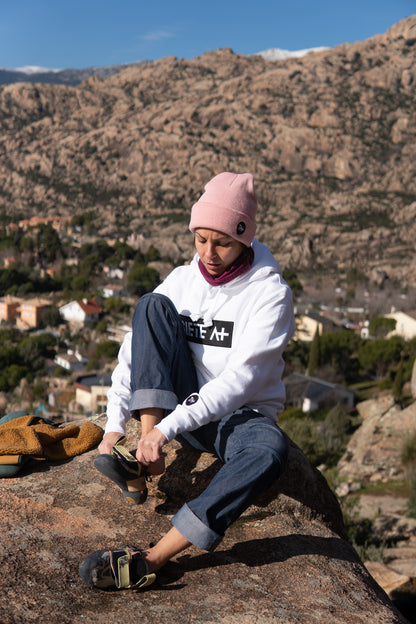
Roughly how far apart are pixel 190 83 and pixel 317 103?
1478 inches

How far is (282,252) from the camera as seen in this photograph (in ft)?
239

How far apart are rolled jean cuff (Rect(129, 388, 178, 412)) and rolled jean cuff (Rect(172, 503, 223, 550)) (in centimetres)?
49

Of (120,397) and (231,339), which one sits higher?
(231,339)

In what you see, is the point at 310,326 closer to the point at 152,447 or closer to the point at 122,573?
the point at 152,447

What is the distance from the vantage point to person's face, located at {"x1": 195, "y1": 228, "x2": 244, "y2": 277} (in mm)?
2680

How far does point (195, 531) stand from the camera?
7.48 ft

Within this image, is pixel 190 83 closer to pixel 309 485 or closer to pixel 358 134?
pixel 358 134

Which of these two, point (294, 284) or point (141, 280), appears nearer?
point (294, 284)

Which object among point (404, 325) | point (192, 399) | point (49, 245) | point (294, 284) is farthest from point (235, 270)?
point (49, 245)

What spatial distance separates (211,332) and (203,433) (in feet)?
1.78


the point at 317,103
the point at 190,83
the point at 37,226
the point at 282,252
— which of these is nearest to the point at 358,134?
A: the point at 317,103

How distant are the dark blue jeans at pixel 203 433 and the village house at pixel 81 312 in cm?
4704

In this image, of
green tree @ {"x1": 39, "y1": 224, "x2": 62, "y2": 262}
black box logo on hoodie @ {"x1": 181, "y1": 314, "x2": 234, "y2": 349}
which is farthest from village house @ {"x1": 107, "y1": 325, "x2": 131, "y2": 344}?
black box logo on hoodie @ {"x1": 181, "y1": 314, "x2": 234, "y2": 349}

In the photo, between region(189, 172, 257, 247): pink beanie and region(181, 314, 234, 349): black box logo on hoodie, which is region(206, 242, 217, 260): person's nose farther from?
region(181, 314, 234, 349): black box logo on hoodie
